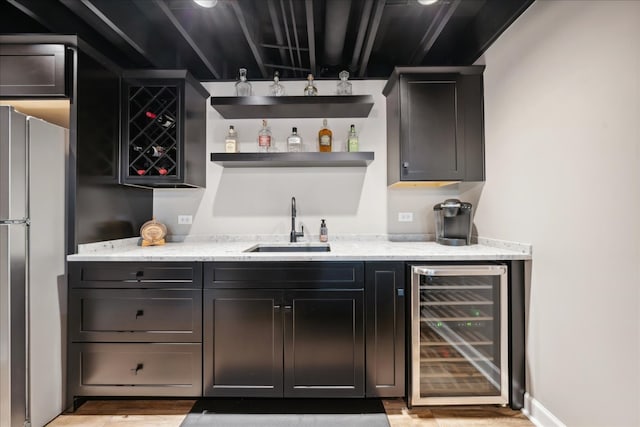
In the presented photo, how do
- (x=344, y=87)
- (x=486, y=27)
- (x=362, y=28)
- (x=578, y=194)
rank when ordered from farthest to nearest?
(x=344, y=87), (x=486, y=27), (x=362, y=28), (x=578, y=194)

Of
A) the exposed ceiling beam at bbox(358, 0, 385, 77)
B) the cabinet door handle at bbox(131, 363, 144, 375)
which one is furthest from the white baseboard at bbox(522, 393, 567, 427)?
the exposed ceiling beam at bbox(358, 0, 385, 77)

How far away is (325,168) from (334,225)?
509 mm

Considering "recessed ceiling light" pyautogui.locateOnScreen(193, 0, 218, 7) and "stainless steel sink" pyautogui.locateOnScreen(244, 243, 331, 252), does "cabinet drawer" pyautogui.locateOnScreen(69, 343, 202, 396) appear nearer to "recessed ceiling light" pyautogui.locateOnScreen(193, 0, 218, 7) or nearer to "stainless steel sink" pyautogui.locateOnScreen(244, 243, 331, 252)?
"stainless steel sink" pyautogui.locateOnScreen(244, 243, 331, 252)

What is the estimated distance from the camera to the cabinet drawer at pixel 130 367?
1.76 m

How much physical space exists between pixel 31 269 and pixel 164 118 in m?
1.29

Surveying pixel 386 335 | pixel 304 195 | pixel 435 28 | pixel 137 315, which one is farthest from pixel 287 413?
pixel 435 28

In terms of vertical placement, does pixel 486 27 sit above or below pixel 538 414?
above

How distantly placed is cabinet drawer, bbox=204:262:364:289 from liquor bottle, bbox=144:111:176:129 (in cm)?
117

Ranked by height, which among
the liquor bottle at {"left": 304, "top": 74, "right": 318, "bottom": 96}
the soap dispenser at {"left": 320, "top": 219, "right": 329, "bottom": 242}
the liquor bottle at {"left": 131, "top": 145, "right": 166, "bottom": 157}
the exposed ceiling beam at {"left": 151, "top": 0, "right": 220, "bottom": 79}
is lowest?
the soap dispenser at {"left": 320, "top": 219, "right": 329, "bottom": 242}

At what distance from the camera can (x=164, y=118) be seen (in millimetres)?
2248

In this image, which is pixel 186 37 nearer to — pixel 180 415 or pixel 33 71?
pixel 33 71

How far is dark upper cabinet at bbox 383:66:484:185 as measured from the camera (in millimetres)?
2139

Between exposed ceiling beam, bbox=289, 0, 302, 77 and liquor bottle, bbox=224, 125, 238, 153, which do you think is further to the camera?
liquor bottle, bbox=224, 125, 238, 153

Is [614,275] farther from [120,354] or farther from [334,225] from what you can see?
[120,354]
